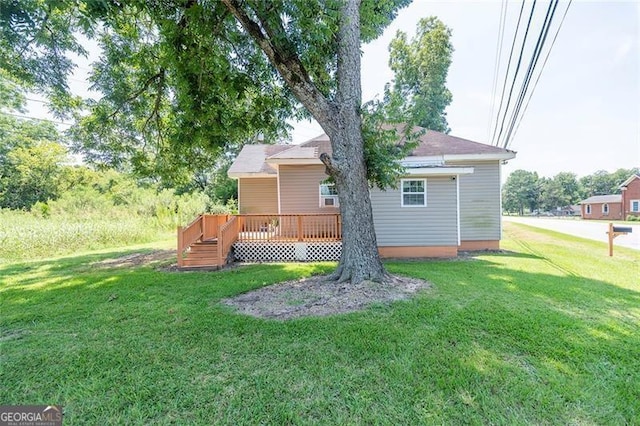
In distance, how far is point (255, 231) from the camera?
9227 mm

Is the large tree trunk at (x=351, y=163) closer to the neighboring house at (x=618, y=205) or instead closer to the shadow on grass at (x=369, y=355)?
the shadow on grass at (x=369, y=355)

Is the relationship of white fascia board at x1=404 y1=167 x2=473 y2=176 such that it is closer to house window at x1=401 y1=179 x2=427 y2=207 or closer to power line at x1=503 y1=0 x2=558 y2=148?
house window at x1=401 y1=179 x2=427 y2=207

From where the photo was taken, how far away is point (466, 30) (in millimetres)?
9969

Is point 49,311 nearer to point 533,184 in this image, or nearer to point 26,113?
point 26,113

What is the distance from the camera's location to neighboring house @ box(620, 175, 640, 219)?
34.9 metres

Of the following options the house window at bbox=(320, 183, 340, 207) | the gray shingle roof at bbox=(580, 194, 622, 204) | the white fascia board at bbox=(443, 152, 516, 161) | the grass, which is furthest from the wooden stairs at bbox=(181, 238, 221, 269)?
the gray shingle roof at bbox=(580, 194, 622, 204)

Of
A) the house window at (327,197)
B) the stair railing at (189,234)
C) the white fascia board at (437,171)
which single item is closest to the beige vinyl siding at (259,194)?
the house window at (327,197)

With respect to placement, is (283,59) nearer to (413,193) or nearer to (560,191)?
(413,193)

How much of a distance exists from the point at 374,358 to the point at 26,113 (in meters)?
26.7

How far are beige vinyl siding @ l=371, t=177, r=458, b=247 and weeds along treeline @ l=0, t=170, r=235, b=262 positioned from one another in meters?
12.1

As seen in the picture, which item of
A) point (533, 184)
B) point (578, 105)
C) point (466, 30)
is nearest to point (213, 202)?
point (466, 30)

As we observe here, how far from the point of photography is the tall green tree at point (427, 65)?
766 inches

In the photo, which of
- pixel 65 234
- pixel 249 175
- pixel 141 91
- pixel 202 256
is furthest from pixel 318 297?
pixel 65 234

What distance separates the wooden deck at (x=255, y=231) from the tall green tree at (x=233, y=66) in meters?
2.57
